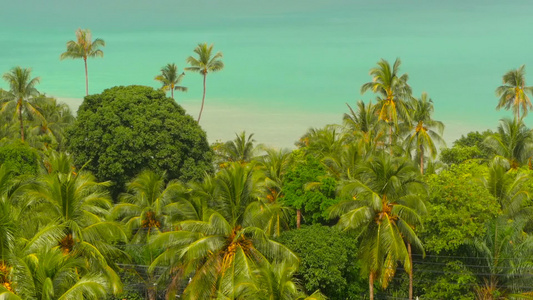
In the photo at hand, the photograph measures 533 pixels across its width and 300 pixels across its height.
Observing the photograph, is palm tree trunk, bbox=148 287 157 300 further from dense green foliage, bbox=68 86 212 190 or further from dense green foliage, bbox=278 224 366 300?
dense green foliage, bbox=68 86 212 190

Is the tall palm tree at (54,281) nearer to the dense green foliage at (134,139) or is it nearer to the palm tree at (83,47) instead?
the dense green foliage at (134,139)

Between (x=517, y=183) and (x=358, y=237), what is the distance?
384 inches

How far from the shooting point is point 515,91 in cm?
6316

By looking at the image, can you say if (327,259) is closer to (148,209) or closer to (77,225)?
(148,209)

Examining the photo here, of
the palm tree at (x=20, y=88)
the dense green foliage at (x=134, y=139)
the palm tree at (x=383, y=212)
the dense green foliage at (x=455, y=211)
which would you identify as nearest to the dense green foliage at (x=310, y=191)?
the palm tree at (x=383, y=212)

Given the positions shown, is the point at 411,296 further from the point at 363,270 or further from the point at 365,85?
the point at 365,85

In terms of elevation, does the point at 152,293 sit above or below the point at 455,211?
below

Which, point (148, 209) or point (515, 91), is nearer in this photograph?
point (148, 209)

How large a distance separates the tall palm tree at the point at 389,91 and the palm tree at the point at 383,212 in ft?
81.4

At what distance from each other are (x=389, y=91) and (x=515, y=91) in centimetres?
1682

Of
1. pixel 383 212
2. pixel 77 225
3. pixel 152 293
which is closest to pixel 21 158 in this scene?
pixel 152 293

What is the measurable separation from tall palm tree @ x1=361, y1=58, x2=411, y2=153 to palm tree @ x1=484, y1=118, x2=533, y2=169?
30.7ft

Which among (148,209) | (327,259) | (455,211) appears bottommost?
(327,259)

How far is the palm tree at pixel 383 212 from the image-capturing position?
28562 mm
